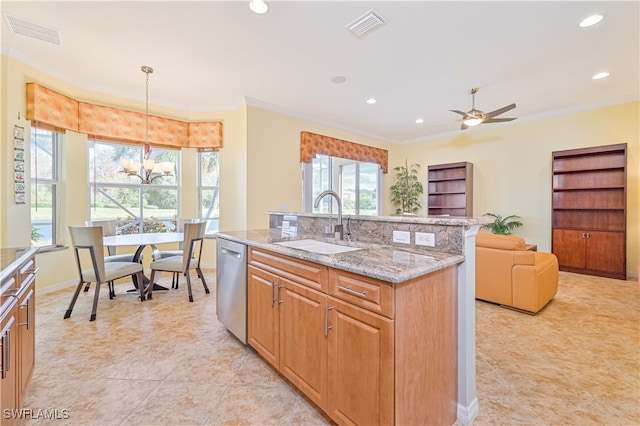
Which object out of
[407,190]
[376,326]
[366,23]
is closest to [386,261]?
[376,326]

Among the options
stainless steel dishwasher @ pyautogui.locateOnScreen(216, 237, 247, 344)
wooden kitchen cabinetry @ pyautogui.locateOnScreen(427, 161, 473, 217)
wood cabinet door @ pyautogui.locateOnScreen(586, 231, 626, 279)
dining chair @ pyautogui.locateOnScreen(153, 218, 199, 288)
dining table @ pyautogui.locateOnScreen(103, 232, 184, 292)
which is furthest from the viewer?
wooden kitchen cabinetry @ pyautogui.locateOnScreen(427, 161, 473, 217)

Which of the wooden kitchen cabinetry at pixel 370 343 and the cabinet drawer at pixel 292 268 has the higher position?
the cabinet drawer at pixel 292 268

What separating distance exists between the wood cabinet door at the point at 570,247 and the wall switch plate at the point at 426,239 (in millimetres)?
4509

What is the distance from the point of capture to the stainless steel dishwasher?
219 centimetres

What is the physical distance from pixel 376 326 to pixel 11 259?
74.2 inches

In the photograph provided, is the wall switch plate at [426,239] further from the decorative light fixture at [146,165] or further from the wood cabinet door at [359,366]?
the decorative light fixture at [146,165]

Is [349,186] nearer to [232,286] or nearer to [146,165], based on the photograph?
[146,165]

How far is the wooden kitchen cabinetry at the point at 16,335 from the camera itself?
3.90 feet

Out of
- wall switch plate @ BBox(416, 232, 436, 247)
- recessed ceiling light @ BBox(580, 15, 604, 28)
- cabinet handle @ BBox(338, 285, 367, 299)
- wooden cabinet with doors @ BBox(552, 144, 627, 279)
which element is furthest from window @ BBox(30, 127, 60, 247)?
wooden cabinet with doors @ BBox(552, 144, 627, 279)

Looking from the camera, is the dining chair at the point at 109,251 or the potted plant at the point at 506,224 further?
the potted plant at the point at 506,224

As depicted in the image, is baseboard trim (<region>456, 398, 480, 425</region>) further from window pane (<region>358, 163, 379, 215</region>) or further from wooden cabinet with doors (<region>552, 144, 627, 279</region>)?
window pane (<region>358, 163, 379, 215</region>)

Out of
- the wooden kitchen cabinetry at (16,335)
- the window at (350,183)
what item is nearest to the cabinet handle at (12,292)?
the wooden kitchen cabinetry at (16,335)

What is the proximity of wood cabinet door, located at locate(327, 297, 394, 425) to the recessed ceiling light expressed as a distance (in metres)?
3.33

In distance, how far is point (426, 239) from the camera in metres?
1.65
